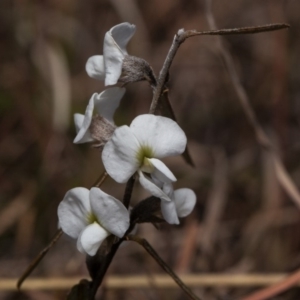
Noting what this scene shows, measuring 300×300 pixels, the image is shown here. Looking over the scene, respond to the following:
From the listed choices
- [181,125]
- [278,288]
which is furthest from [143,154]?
[181,125]

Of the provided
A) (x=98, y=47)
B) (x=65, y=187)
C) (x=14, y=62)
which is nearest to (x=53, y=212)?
(x=65, y=187)

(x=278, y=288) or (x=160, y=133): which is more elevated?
(x=160, y=133)

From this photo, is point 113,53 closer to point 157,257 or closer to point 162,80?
point 162,80

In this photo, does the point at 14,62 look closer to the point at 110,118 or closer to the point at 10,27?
the point at 10,27

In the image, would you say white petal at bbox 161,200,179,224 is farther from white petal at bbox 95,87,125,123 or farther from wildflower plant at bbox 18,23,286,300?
white petal at bbox 95,87,125,123

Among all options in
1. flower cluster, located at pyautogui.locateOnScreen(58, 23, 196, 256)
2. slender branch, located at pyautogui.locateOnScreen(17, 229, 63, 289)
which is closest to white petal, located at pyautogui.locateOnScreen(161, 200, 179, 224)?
flower cluster, located at pyautogui.locateOnScreen(58, 23, 196, 256)

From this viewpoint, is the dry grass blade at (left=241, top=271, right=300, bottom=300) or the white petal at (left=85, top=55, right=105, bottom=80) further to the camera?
the dry grass blade at (left=241, top=271, right=300, bottom=300)

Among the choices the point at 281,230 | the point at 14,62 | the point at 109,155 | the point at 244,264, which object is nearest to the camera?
the point at 109,155

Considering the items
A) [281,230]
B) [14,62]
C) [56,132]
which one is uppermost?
[14,62]
